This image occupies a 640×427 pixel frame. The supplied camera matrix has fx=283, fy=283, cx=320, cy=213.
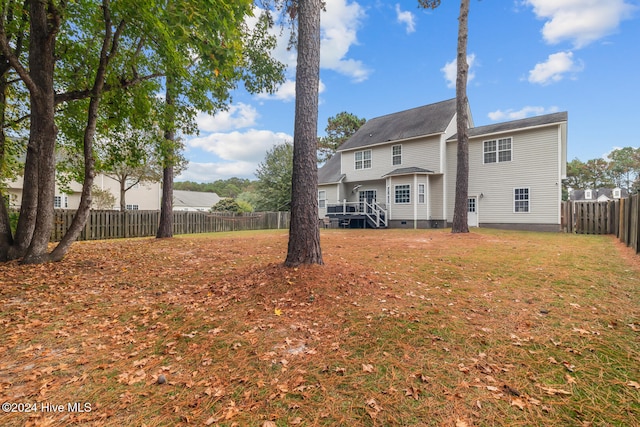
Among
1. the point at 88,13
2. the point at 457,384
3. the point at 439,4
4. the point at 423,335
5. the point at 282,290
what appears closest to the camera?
the point at 457,384

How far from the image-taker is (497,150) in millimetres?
16984

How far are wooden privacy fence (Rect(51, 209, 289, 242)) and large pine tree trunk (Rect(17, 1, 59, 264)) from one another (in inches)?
314

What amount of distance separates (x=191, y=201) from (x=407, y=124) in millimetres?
39245

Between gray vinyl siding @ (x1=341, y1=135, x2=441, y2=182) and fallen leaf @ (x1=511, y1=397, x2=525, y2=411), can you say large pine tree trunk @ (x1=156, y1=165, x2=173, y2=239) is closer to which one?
fallen leaf @ (x1=511, y1=397, x2=525, y2=411)

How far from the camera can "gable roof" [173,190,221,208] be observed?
4503 centimetres

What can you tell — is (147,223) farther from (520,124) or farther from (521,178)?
(520,124)

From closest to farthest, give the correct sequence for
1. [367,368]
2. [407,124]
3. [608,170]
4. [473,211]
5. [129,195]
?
[367,368]
[473,211]
[407,124]
[129,195]
[608,170]

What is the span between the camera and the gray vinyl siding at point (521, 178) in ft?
49.8

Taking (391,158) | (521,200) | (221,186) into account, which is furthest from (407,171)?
(221,186)

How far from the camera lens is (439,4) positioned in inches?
531

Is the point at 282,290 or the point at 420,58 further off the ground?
the point at 420,58

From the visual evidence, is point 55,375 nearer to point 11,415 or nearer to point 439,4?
point 11,415

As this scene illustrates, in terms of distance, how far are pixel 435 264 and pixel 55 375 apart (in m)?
6.13

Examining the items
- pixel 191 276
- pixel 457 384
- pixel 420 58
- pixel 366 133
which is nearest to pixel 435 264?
pixel 457 384
